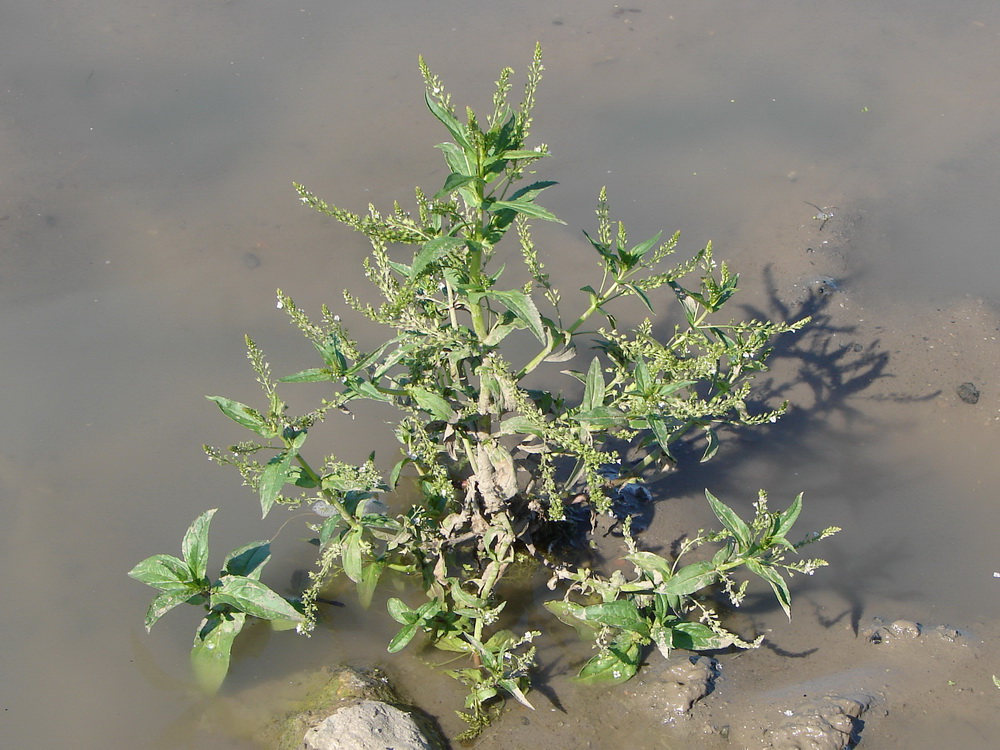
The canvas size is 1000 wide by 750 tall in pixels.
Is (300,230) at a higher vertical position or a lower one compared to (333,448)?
higher

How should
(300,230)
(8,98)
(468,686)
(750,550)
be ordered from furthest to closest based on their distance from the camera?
(8,98), (300,230), (468,686), (750,550)

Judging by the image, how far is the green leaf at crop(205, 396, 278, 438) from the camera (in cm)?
280

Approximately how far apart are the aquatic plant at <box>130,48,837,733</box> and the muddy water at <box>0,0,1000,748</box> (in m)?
0.27

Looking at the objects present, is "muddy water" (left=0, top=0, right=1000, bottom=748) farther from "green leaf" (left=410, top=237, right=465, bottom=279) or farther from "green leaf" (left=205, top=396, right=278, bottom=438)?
"green leaf" (left=410, top=237, right=465, bottom=279)

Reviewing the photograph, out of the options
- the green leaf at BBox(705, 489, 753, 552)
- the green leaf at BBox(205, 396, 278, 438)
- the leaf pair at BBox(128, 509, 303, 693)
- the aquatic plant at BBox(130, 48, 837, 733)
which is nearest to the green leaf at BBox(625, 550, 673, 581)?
the aquatic plant at BBox(130, 48, 837, 733)

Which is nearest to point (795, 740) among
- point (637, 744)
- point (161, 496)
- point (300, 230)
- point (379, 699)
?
point (637, 744)

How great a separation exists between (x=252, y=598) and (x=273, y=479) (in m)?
0.66

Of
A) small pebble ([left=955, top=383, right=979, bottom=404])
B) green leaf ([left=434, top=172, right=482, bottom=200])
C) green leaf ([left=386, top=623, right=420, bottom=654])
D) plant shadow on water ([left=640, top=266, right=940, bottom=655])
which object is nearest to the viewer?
green leaf ([left=434, top=172, right=482, bottom=200])

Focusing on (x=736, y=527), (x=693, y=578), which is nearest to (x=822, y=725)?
(x=693, y=578)

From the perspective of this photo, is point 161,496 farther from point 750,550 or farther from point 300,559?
point 750,550

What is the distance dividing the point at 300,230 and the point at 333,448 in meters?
1.54

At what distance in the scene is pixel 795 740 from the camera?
3.14m

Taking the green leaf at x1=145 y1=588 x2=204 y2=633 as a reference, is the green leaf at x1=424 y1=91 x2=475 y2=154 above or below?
above

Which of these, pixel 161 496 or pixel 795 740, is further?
pixel 161 496
